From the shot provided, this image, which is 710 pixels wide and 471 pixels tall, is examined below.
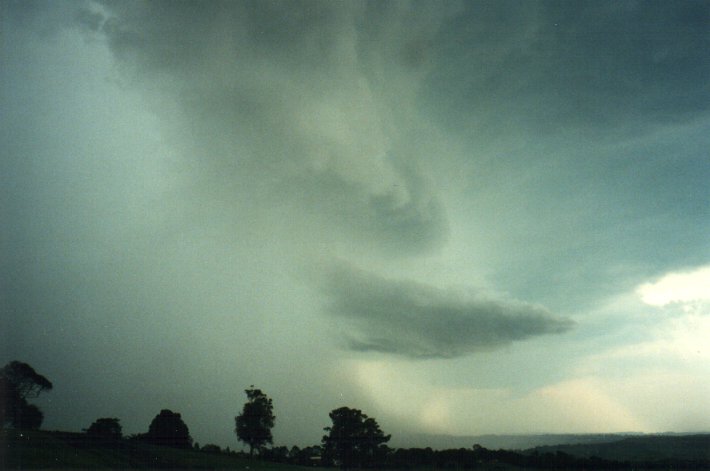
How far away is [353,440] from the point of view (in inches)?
4227

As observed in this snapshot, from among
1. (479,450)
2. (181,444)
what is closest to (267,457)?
(181,444)

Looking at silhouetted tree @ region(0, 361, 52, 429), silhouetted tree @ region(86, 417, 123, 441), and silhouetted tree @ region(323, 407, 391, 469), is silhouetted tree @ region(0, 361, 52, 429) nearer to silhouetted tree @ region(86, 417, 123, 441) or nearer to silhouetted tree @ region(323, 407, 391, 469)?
silhouetted tree @ region(86, 417, 123, 441)

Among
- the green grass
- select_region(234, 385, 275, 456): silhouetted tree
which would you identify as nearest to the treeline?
select_region(234, 385, 275, 456): silhouetted tree

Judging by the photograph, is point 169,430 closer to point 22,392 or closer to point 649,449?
point 22,392

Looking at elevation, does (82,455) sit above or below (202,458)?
above

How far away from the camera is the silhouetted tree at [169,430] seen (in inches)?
3762

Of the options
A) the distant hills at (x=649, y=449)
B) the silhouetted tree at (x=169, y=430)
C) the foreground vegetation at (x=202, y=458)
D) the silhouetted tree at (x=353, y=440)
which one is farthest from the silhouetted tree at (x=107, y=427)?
the distant hills at (x=649, y=449)

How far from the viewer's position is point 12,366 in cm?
9656

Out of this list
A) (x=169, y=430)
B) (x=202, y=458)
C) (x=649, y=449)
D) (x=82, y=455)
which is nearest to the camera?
(x=82, y=455)

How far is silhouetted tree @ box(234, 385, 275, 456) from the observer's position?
101000mm

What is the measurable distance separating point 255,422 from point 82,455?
4832 cm

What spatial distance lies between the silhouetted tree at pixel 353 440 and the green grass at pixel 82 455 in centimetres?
3213

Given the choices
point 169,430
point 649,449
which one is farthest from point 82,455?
point 649,449

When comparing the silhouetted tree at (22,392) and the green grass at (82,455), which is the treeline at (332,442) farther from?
the green grass at (82,455)
